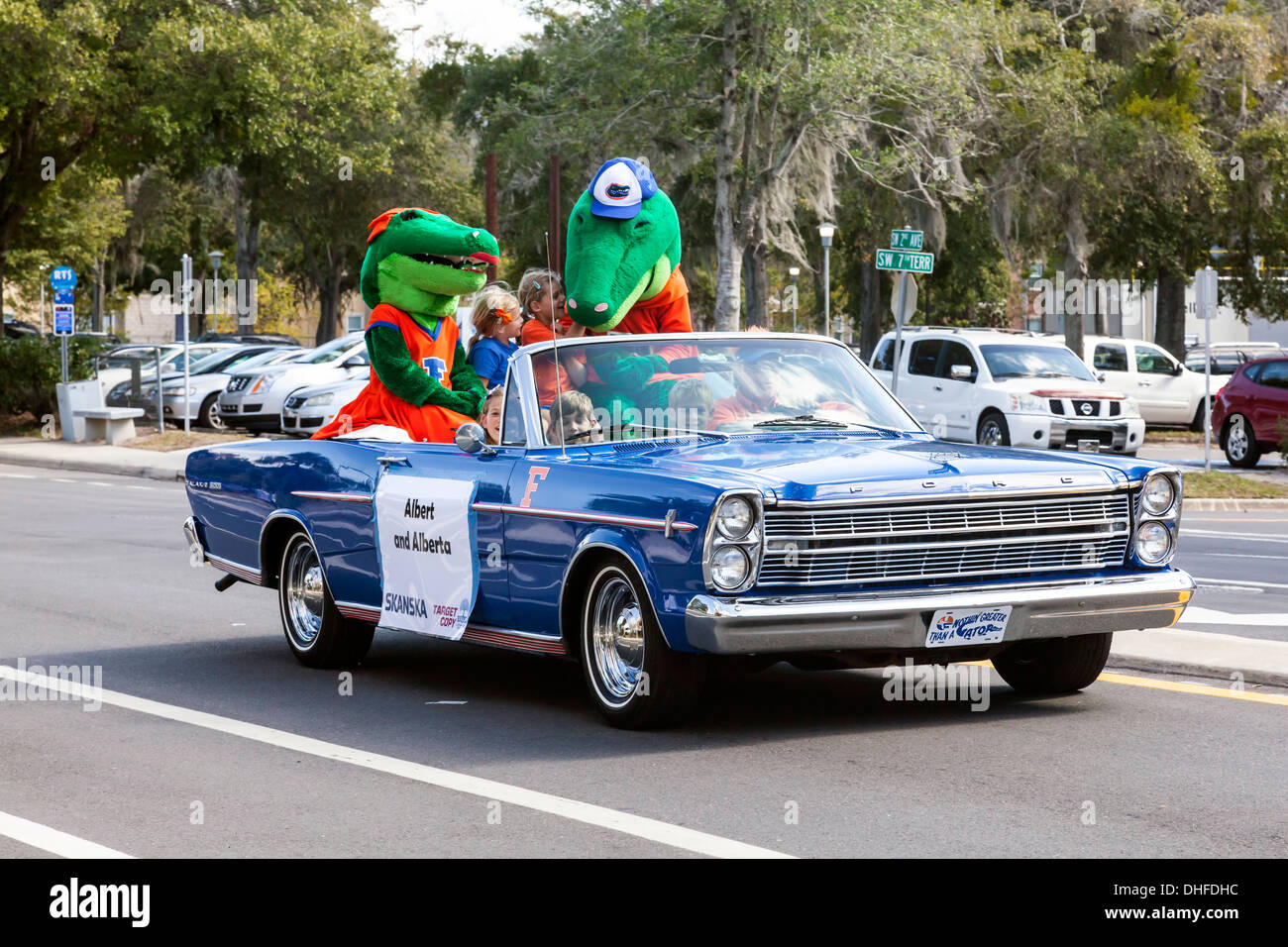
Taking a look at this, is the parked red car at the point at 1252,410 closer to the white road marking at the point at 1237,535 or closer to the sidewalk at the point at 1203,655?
the white road marking at the point at 1237,535

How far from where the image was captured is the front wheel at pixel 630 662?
720 centimetres

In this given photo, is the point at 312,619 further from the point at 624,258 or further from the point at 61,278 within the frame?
the point at 61,278

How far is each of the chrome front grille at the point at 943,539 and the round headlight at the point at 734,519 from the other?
0.09m

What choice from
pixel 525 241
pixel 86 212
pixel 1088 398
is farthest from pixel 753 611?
pixel 86 212

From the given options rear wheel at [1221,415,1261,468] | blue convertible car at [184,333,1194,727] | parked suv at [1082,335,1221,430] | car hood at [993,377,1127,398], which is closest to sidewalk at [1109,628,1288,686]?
blue convertible car at [184,333,1194,727]

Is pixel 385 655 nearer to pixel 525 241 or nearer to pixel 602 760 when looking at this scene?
pixel 602 760

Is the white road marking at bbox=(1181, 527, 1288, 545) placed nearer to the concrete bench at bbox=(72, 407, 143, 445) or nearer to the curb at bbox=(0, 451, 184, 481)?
the curb at bbox=(0, 451, 184, 481)

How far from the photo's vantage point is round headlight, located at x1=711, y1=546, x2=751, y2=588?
270 inches

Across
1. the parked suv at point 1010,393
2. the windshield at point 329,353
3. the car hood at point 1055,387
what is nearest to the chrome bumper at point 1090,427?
the parked suv at point 1010,393

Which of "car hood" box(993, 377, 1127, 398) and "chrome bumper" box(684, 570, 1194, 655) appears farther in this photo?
"car hood" box(993, 377, 1127, 398)

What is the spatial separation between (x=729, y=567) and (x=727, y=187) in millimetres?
23455

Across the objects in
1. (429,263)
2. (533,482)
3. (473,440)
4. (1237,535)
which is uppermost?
(429,263)

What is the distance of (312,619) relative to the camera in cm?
957

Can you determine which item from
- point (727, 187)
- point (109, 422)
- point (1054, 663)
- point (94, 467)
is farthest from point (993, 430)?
point (1054, 663)
